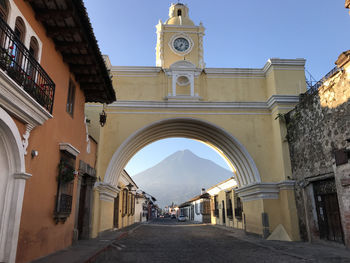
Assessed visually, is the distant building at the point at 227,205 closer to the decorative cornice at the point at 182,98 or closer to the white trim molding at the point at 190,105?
the white trim molding at the point at 190,105

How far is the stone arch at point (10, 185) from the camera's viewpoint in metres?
5.14

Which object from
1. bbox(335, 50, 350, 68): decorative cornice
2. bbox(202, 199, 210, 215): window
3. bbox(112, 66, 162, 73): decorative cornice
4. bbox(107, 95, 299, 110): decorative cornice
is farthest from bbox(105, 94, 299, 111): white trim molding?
bbox(202, 199, 210, 215): window

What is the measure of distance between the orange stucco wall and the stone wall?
813cm

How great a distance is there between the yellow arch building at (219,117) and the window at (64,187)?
5.06m

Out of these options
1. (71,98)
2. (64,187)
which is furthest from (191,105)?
(64,187)

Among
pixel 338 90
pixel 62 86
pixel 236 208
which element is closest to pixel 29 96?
pixel 62 86

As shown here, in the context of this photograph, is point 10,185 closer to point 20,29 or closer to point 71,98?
point 20,29

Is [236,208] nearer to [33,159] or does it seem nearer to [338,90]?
[338,90]

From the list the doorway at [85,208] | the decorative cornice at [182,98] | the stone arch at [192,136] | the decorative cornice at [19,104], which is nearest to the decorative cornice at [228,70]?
the decorative cornice at [182,98]

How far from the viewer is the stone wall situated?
939 cm

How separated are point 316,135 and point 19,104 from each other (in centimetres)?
975

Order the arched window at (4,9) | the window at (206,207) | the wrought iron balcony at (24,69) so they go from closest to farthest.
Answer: the wrought iron balcony at (24,69)
the arched window at (4,9)
the window at (206,207)

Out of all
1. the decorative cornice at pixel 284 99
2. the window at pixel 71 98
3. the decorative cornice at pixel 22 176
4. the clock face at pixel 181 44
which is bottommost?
the decorative cornice at pixel 22 176

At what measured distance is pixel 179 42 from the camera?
18.3 m
